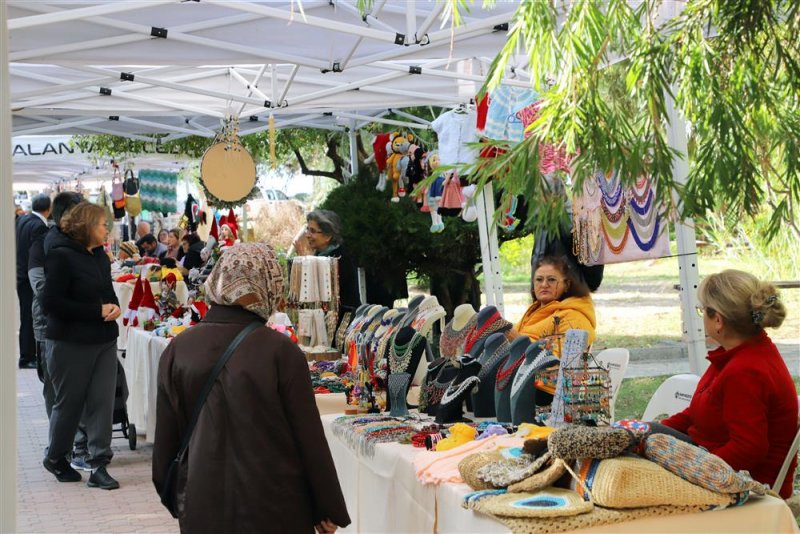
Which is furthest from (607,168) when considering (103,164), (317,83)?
(103,164)

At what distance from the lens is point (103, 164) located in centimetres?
1803

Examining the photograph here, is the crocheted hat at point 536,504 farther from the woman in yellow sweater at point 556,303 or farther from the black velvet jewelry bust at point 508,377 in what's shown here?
the woman in yellow sweater at point 556,303

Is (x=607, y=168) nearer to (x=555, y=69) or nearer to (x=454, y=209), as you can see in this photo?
(x=555, y=69)

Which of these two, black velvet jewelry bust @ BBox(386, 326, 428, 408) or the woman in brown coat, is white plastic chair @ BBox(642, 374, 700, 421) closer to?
black velvet jewelry bust @ BBox(386, 326, 428, 408)

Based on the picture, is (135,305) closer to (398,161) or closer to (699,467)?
(398,161)

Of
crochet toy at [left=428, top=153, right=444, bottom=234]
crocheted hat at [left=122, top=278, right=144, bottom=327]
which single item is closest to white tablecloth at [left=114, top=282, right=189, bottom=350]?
crocheted hat at [left=122, top=278, right=144, bottom=327]

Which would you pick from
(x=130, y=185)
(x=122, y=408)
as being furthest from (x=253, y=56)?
(x=130, y=185)

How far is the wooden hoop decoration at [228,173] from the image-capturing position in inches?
328

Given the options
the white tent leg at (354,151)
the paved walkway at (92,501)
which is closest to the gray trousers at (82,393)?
the paved walkway at (92,501)

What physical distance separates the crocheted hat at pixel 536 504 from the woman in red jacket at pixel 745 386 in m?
0.64

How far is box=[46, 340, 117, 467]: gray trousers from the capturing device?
18.8 feet

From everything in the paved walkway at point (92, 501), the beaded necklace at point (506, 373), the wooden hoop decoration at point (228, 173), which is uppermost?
the wooden hoop decoration at point (228, 173)

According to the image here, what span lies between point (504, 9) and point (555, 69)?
427cm

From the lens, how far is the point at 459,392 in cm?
393
